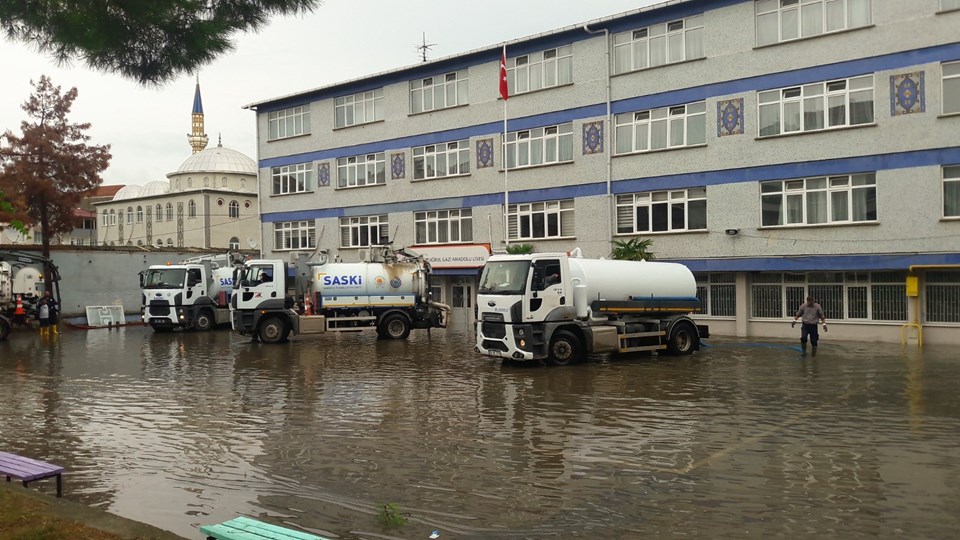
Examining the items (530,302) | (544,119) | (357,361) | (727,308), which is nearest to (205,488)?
(530,302)

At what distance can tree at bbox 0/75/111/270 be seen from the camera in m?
39.0

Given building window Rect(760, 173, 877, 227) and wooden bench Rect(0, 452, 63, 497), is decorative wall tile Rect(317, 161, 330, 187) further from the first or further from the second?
wooden bench Rect(0, 452, 63, 497)

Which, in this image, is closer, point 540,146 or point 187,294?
point 187,294

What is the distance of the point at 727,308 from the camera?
2950 centimetres

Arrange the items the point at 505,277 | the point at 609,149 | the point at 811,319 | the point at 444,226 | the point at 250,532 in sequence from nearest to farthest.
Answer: the point at 250,532 < the point at 505,277 < the point at 811,319 < the point at 609,149 < the point at 444,226

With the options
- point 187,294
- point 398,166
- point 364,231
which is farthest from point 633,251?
point 187,294

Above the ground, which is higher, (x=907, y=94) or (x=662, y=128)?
(x=662, y=128)

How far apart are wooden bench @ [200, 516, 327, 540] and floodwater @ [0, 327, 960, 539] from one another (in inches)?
40.8

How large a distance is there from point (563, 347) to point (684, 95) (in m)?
14.3

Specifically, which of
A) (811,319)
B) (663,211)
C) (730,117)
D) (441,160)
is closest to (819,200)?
(730,117)

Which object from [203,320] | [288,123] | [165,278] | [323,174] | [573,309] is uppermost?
[288,123]

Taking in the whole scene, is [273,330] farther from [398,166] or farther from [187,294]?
[398,166]

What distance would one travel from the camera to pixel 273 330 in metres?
27.4

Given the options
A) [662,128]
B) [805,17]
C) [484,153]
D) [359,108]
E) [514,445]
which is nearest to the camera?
[514,445]
